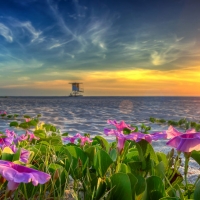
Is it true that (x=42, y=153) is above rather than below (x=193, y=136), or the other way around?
below

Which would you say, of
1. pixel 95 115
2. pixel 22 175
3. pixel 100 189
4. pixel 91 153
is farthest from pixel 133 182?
pixel 95 115

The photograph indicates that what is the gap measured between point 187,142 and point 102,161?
449 millimetres

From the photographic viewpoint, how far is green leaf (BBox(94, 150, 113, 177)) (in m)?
1.28

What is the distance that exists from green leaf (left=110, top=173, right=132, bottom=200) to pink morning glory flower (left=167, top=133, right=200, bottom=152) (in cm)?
24

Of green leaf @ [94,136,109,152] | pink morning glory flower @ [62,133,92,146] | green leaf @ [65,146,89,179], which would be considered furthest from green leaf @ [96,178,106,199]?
pink morning glory flower @ [62,133,92,146]

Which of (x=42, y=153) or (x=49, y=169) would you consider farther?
(x=42, y=153)

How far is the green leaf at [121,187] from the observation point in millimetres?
1050

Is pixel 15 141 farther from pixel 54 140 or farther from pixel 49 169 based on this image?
pixel 49 169

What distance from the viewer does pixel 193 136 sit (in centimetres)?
110

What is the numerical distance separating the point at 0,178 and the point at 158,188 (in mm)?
645

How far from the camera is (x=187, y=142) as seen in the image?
104 centimetres

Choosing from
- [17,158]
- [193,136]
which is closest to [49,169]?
[17,158]

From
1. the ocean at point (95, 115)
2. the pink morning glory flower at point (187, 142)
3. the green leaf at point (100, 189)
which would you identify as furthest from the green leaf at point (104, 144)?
the ocean at point (95, 115)

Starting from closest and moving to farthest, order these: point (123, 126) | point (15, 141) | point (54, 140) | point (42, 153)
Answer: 1. point (123, 126)
2. point (42, 153)
3. point (15, 141)
4. point (54, 140)
